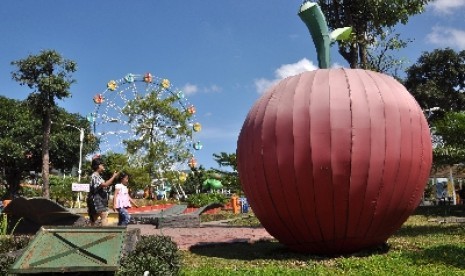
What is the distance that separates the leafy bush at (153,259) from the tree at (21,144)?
4045 centimetres

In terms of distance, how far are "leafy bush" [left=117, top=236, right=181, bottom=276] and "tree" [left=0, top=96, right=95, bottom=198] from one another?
40.5 meters

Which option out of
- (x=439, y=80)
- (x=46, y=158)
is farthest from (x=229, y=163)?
(x=439, y=80)

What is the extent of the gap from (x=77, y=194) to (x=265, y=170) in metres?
34.7

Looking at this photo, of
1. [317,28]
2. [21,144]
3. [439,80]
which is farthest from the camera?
[21,144]

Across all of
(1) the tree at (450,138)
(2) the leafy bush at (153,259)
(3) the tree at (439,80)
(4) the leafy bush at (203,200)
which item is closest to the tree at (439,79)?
(3) the tree at (439,80)

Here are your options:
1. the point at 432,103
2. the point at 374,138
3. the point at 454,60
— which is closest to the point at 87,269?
the point at 374,138

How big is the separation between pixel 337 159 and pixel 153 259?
2961 millimetres

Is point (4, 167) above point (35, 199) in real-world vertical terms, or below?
above

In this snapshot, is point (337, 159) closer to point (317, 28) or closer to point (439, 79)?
point (317, 28)

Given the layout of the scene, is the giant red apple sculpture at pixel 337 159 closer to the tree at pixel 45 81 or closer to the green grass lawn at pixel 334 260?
the green grass lawn at pixel 334 260

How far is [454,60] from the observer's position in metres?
44.9

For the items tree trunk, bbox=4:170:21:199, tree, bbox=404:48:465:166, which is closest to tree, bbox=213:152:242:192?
tree, bbox=404:48:465:166

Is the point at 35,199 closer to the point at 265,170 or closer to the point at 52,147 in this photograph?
the point at 265,170

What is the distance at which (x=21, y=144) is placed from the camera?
48594mm
